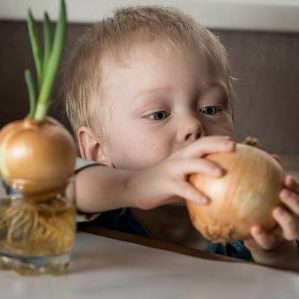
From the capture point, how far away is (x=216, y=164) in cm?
58

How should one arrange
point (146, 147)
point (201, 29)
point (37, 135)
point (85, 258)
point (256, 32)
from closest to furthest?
point (37, 135) → point (85, 258) → point (146, 147) → point (201, 29) → point (256, 32)

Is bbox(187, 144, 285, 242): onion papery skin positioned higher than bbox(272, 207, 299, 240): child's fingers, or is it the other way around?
bbox(187, 144, 285, 242): onion papery skin

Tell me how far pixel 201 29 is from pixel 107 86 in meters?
0.19

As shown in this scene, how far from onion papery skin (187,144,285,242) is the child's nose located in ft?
0.95

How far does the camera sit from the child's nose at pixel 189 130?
0.88m

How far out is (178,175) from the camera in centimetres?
62

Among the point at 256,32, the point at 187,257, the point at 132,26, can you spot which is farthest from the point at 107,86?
the point at 256,32

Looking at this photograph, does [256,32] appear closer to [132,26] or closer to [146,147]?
[132,26]

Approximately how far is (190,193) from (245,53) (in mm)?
1437

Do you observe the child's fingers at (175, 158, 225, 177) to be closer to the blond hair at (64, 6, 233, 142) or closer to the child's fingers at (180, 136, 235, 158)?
the child's fingers at (180, 136, 235, 158)

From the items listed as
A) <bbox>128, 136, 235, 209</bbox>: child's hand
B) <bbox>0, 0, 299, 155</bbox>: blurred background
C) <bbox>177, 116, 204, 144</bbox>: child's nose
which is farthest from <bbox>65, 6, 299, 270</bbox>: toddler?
<bbox>0, 0, 299, 155</bbox>: blurred background

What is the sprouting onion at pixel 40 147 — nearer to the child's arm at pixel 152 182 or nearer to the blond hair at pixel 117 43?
the child's arm at pixel 152 182

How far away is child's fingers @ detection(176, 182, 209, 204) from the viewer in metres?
0.58

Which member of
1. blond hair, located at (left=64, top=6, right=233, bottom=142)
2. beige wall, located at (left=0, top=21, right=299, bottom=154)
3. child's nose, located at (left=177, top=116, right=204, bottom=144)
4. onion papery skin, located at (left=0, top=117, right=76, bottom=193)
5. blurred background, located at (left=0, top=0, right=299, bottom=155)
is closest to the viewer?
onion papery skin, located at (left=0, top=117, right=76, bottom=193)
